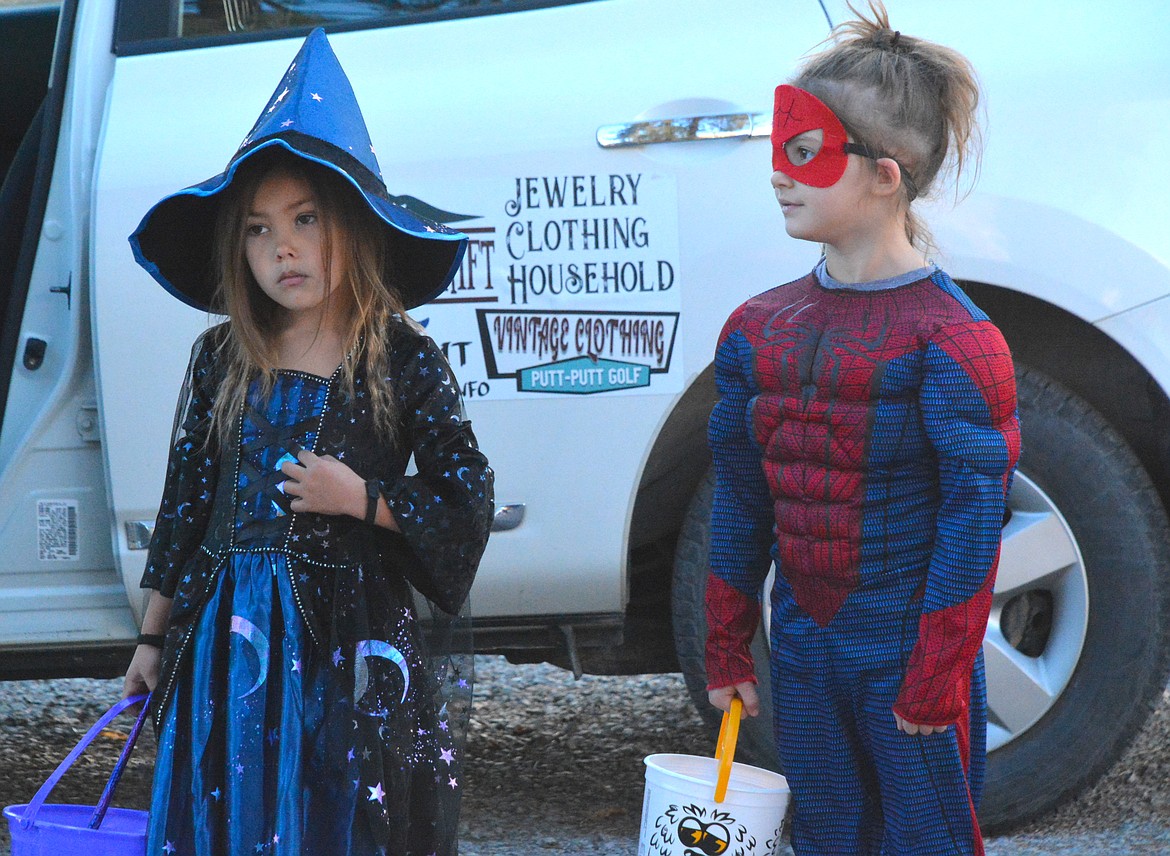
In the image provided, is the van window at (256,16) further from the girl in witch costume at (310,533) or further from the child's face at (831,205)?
the child's face at (831,205)

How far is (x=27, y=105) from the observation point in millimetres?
3814

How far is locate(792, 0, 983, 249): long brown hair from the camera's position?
6.37 ft

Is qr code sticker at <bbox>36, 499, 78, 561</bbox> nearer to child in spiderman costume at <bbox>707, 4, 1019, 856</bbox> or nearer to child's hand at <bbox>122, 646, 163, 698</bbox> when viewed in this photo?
child's hand at <bbox>122, 646, 163, 698</bbox>

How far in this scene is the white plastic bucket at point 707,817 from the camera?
1884 millimetres

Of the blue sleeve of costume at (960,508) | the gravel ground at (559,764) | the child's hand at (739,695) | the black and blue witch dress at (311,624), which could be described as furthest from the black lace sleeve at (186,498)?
the blue sleeve of costume at (960,508)

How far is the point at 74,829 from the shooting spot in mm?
1790

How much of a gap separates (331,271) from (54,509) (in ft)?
3.71

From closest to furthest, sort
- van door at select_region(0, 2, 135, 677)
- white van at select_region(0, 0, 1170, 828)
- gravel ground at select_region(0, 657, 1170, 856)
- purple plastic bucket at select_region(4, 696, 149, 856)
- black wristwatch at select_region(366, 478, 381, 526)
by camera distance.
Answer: purple plastic bucket at select_region(4, 696, 149, 856), black wristwatch at select_region(366, 478, 381, 526), white van at select_region(0, 0, 1170, 828), van door at select_region(0, 2, 135, 677), gravel ground at select_region(0, 657, 1170, 856)

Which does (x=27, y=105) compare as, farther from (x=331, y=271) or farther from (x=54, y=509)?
(x=331, y=271)

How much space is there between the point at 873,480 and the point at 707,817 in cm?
51

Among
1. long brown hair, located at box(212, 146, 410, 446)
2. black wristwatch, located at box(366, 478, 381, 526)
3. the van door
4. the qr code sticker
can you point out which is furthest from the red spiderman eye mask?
the qr code sticker

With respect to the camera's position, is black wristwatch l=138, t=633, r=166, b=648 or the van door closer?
black wristwatch l=138, t=633, r=166, b=648

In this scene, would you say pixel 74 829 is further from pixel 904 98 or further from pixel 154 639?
pixel 904 98

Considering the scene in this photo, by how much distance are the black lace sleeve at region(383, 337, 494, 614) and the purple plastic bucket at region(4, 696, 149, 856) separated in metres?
0.50
